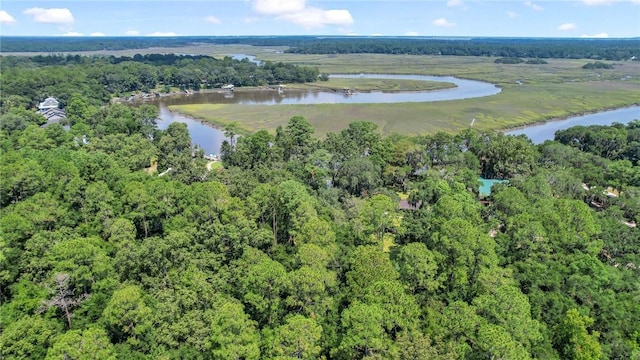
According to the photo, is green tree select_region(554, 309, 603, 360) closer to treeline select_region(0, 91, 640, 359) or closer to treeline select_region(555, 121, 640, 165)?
treeline select_region(0, 91, 640, 359)

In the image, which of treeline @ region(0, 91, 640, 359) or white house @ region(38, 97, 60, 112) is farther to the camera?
white house @ region(38, 97, 60, 112)

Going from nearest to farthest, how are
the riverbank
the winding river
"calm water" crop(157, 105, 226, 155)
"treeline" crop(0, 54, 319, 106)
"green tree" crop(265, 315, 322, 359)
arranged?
"green tree" crop(265, 315, 322, 359) < "calm water" crop(157, 105, 226, 155) < the winding river < the riverbank < "treeline" crop(0, 54, 319, 106)

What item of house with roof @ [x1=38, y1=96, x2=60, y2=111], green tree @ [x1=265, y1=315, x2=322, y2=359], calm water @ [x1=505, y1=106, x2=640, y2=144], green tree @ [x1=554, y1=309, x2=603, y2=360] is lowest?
green tree @ [x1=554, y1=309, x2=603, y2=360]

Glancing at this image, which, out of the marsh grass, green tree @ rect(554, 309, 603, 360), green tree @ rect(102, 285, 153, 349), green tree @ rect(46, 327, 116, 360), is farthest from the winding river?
green tree @ rect(554, 309, 603, 360)

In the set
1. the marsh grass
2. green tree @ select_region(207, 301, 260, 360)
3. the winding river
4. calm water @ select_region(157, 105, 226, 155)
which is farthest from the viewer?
the marsh grass

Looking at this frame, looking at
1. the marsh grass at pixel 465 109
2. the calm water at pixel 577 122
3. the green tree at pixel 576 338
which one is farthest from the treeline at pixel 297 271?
the marsh grass at pixel 465 109

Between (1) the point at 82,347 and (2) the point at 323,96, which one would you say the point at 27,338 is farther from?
(2) the point at 323,96

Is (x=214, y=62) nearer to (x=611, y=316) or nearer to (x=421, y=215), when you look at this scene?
(x=421, y=215)

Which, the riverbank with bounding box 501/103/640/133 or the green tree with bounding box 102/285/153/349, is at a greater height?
the riverbank with bounding box 501/103/640/133
